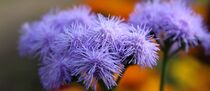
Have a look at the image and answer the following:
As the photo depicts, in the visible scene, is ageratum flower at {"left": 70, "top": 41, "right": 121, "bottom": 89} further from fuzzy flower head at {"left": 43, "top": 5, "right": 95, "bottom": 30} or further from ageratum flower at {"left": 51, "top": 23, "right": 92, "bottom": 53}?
fuzzy flower head at {"left": 43, "top": 5, "right": 95, "bottom": 30}

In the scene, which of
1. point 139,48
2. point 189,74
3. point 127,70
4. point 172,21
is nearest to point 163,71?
point 172,21

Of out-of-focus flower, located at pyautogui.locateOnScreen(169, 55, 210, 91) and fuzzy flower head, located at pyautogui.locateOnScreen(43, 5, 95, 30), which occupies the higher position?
fuzzy flower head, located at pyautogui.locateOnScreen(43, 5, 95, 30)

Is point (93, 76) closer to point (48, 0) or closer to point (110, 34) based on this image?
point (110, 34)

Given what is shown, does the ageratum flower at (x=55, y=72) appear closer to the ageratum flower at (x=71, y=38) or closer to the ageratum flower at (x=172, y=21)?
the ageratum flower at (x=71, y=38)

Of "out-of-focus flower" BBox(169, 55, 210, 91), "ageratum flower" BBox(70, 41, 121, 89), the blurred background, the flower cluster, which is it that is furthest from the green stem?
"out-of-focus flower" BBox(169, 55, 210, 91)

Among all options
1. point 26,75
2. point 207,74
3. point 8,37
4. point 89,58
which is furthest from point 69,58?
point 8,37
